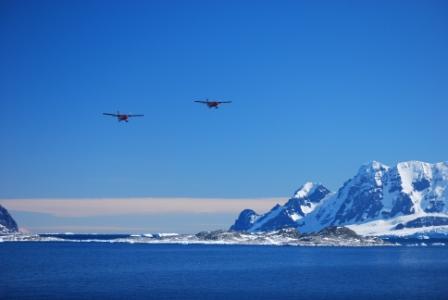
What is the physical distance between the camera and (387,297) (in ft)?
440

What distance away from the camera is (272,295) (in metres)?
136

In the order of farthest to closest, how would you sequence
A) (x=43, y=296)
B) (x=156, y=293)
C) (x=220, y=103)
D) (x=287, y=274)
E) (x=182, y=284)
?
(x=287, y=274)
(x=182, y=284)
(x=156, y=293)
(x=43, y=296)
(x=220, y=103)

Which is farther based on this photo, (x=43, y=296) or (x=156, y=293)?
(x=156, y=293)

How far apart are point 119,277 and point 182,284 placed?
78.9 ft

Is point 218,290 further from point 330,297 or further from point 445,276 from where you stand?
point 445,276

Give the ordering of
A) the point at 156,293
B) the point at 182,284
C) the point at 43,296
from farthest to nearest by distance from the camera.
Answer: the point at 182,284
the point at 156,293
the point at 43,296

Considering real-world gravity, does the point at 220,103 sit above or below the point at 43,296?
above

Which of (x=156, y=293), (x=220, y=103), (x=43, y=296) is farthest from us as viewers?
(x=156, y=293)

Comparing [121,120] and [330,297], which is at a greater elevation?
[121,120]

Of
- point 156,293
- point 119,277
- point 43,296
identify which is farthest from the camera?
point 119,277

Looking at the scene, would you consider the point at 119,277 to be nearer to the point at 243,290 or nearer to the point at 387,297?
the point at 243,290

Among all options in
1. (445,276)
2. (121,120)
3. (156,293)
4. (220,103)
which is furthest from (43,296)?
(445,276)

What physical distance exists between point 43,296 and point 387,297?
6605cm

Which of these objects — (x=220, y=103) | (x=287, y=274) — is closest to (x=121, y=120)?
(x=220, y=103)
